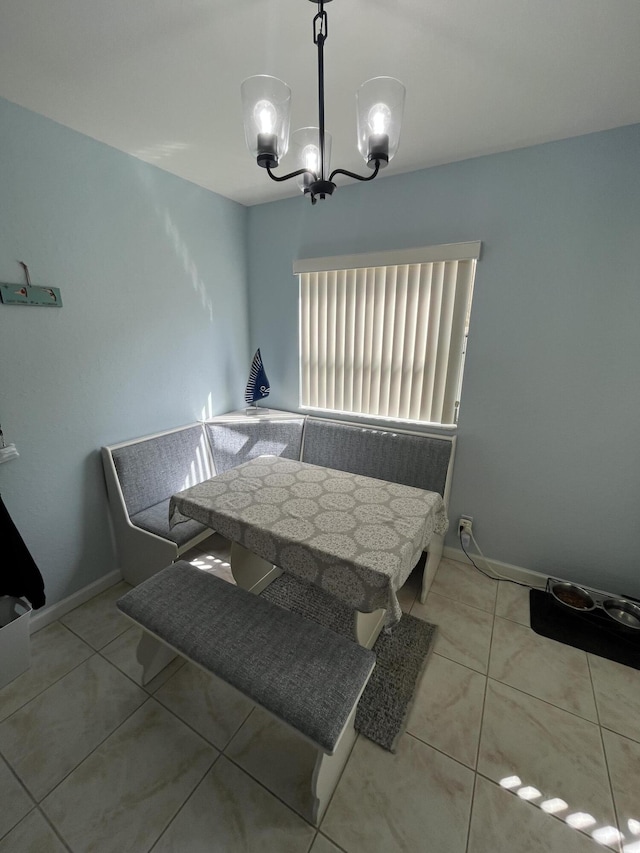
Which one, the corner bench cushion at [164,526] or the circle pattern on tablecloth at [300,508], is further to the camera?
the corner bench cushion at [164,526]

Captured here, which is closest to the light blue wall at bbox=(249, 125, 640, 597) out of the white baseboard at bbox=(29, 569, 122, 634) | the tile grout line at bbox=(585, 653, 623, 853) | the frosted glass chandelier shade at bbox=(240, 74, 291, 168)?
the tile grout line at bbox=(585, 653, 623, 853)

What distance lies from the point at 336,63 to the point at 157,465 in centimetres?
210

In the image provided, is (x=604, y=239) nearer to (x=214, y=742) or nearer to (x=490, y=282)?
(x=490, y=282)

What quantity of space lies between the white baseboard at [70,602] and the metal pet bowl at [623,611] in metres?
2.84

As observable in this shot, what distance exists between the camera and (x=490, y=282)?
1.89 m

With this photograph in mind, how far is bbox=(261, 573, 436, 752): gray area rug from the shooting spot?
4.34ft

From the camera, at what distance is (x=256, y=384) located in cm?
269

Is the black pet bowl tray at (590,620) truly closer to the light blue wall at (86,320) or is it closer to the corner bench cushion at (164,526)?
the corner bench cushion at (164,526)

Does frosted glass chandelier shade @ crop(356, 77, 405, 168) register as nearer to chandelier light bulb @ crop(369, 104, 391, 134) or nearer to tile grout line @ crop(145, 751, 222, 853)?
chandelier light bulb @ crop(369, 104, 391, 134)

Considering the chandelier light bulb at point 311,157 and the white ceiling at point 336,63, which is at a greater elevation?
the white ceiling at point 336,63

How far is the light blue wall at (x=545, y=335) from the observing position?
64.2 inches

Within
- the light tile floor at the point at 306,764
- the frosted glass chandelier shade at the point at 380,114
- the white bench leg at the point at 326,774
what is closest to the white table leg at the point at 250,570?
the light tile floor at the point at 306,764

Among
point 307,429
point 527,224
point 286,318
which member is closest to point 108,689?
point 307,429

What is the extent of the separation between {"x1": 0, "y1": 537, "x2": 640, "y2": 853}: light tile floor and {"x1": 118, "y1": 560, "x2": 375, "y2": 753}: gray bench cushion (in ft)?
1.38
